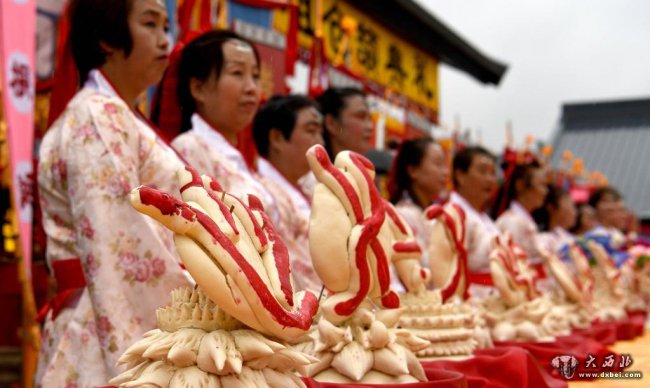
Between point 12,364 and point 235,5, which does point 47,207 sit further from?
point 235,5

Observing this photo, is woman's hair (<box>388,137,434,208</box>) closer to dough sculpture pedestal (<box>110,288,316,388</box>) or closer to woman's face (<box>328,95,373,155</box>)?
woman's face (<box>328,95,373,155</box>)

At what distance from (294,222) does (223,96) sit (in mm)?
442

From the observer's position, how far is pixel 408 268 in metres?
1.52

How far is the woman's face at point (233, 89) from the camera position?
1924 mm

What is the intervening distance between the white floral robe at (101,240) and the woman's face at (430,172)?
167 centimetres

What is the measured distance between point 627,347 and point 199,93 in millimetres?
1789

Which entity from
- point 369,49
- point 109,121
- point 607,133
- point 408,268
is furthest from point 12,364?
point 607,133

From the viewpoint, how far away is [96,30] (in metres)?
1.67

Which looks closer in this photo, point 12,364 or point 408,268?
point 408,268

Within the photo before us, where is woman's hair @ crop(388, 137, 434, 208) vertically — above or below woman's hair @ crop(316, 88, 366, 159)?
below

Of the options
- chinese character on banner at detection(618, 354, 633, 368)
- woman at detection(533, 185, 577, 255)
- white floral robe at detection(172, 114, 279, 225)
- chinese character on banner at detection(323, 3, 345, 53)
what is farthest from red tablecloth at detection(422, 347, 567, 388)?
chinese character on banner at detection(323, 3, 345, 53)

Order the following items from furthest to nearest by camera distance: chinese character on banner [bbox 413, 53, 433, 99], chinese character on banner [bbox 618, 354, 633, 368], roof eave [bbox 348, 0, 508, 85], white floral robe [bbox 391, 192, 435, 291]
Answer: chinese character on banner [bbox 413, 53, 433, 99]
roof eave [bbox 348, 0, 508, 85]
white floral robe [bbox 391, 192, 435, 291]
chinese character on banner [bbox 618, 354, 633, 368]

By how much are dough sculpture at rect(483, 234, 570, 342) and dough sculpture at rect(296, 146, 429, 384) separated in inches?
32.7

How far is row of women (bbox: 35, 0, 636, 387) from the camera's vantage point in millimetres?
1402
